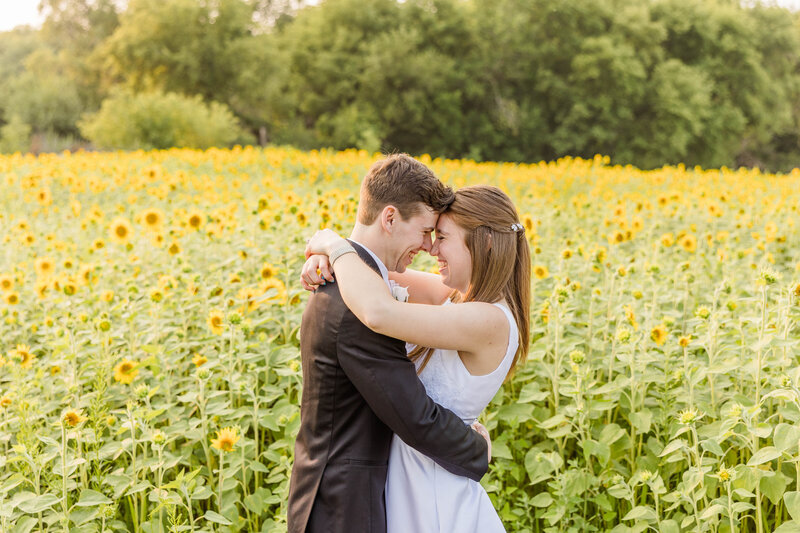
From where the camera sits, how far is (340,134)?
2683 cm

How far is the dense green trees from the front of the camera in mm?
27453

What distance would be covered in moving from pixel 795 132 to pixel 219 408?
1597 inches

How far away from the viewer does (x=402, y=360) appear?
170cm

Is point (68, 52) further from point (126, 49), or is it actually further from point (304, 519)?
point (304, 519)

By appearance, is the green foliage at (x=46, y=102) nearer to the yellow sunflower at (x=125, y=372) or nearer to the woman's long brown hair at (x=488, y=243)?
the yellow sunflower at (x=125, y=372)

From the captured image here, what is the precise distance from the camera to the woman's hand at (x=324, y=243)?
180 cm

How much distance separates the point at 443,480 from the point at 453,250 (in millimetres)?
635

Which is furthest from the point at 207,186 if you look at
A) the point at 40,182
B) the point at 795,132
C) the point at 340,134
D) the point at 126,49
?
the point at 795,132

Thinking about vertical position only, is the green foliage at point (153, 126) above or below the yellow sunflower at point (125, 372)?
above

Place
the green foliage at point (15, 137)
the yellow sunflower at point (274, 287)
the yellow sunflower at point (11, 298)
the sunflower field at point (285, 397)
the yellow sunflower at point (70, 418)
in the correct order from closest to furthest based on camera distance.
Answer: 1. the yellow sunflower at point (70, 418)
2. the sunflower field at point (285, 397)
3. the yellow sunflower at point (274, 287)
4. the yellow sunflower at point (11, 298)
5. the green foliage at point (15, 137)

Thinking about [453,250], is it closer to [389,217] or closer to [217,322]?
[389,217]

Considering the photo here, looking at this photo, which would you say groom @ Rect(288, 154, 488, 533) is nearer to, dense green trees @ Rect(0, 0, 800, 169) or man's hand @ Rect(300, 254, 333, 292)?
man's hand @ Rect(300, 254, 333, 292)

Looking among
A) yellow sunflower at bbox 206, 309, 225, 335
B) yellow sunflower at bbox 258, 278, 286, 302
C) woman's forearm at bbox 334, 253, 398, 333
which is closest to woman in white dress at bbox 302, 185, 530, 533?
woman's forearm at bbox 334, 253, 398, 333

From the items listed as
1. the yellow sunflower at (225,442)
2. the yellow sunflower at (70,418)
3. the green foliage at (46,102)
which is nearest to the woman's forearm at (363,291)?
the yellow sunflower at (225,442)
